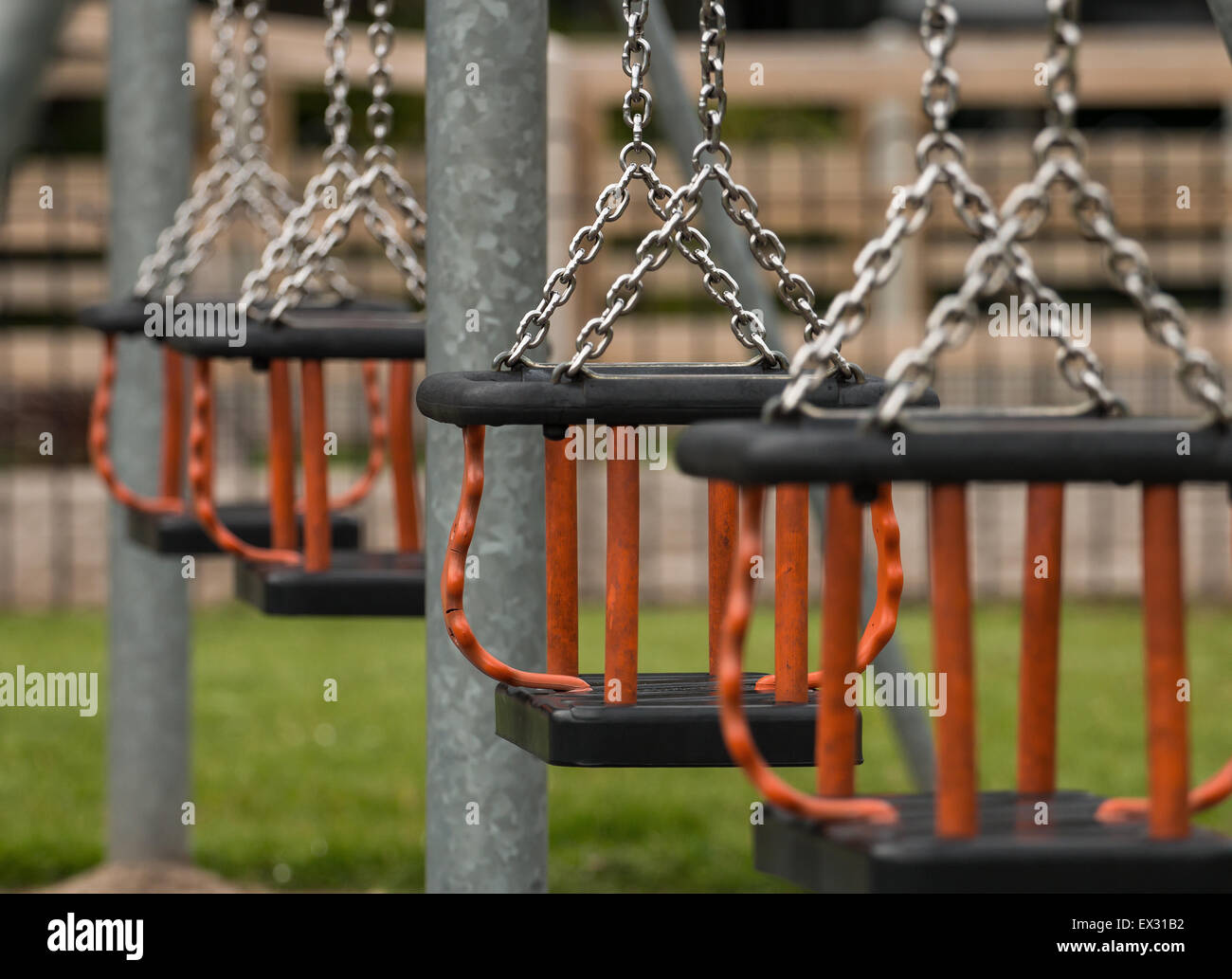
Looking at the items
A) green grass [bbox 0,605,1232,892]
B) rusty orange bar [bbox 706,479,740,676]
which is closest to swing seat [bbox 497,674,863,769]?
rusty orange bar [bbox 706,479,740,676]

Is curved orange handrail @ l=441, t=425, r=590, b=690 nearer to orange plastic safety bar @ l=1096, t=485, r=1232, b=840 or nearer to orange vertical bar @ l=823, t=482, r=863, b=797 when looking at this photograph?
orange vertical bar @ l=823, t=482, r=863, b=797

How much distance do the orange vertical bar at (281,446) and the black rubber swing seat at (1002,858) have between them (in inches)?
81.2

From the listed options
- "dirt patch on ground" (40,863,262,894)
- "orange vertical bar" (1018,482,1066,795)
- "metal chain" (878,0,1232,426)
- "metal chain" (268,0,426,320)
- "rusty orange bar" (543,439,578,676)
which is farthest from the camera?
"dirt patch on ground" (40,863,262,894)

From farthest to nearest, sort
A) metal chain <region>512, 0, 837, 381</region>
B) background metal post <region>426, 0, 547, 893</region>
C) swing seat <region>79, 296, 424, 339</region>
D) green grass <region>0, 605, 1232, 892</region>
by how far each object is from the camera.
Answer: green grass <region>0, 605, 1232, 892</region>
swing seat <region>79, 296, 424, 339</region>
background metal post <region>426, 0, 547, 893</region>
metal chain <region>512, 0, 837, 381</region>

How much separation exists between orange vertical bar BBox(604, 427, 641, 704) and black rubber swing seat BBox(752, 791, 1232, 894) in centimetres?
50

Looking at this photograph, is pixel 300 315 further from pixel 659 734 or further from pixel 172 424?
pixel 659 734

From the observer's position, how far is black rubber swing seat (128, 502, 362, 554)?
4.32 metres

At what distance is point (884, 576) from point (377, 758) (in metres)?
4.86

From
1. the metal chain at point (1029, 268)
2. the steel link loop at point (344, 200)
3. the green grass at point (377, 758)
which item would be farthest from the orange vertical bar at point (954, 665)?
the green grass at point (377, 758)

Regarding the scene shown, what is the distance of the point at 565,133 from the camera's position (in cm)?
1088

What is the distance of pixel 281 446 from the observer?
3.93 metres

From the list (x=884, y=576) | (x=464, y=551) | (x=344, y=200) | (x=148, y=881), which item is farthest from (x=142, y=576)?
(x=884, y=576)

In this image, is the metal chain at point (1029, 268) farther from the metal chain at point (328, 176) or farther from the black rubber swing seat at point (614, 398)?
the metal chain at point (328, 176)

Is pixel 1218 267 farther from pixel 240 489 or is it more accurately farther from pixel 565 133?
pixel 240 489
